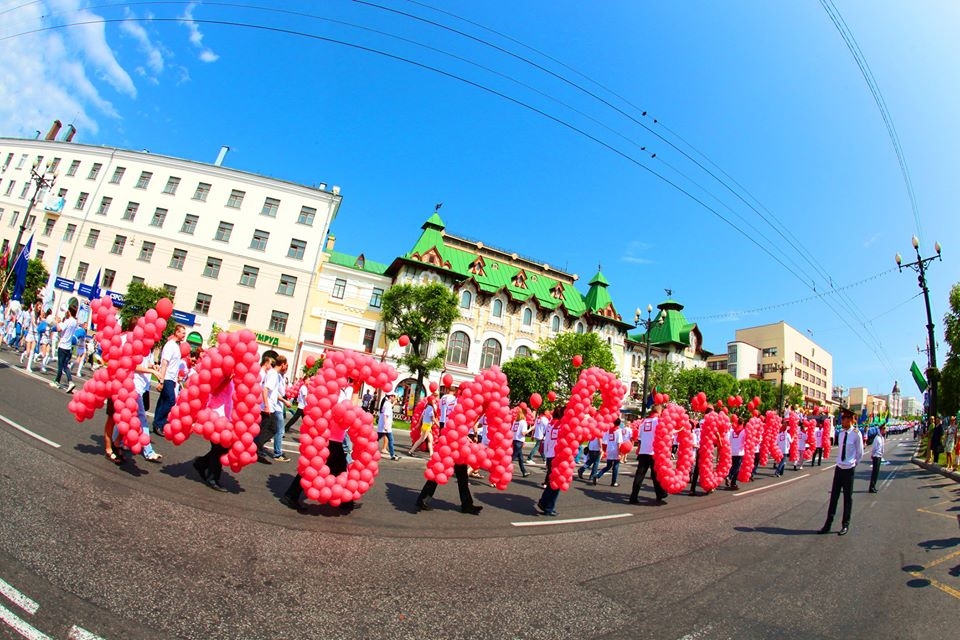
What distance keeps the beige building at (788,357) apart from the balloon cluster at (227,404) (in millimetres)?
84381

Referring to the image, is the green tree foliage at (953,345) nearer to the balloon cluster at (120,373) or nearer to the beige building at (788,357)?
the balloon cluster at (120,373)

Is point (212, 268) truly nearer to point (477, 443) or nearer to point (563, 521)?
point (477, 443)

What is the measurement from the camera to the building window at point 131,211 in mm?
35500

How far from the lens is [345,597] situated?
3574mm

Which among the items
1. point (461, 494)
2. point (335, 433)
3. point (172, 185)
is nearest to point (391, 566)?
point (335, 433)

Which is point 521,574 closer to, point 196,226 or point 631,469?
point 631,469

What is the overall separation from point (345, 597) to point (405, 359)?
30.3 metres

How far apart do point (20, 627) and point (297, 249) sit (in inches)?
1466

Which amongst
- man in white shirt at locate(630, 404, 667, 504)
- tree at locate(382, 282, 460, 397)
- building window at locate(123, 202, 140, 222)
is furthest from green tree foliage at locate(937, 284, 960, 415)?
building window at locate(123, 202, 140, 222)

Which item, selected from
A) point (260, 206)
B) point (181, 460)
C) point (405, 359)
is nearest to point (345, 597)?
point (181, 460)

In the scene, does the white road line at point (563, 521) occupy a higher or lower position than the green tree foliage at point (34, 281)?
lower

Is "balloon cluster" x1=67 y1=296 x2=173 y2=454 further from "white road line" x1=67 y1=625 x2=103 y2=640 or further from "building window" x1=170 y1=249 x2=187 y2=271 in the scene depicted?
"building window" x1=170 y1=249 x2=187 y2=271

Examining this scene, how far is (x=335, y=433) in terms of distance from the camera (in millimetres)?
5938

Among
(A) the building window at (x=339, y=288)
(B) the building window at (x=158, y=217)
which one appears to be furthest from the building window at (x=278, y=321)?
(B) the building window at (x=158, y=217)
